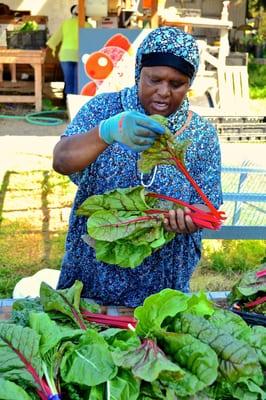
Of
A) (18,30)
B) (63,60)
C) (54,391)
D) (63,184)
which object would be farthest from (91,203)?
(18,30)

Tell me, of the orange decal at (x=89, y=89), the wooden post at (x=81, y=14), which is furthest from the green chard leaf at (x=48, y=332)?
the wooden post at (x=81, y=14)

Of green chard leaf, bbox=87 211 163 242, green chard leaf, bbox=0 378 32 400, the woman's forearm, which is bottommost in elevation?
green chard leaf, bbox=0 378 32 400

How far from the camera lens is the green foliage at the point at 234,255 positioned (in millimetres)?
5133

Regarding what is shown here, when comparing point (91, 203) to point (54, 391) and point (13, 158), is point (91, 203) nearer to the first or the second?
point (54, 391)

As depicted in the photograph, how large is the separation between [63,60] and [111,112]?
25.9 ft

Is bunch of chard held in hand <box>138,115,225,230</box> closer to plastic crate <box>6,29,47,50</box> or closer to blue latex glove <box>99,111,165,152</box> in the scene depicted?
blue latex glove <box>99,111,165,152</box>

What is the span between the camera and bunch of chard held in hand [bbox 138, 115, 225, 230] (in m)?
1.91

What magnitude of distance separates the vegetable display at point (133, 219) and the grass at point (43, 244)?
8.92 ft

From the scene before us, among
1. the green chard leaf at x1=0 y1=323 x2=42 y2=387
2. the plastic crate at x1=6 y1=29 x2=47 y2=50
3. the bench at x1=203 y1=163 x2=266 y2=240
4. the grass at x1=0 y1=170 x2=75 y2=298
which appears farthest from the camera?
the plastic crate at x1=6 y1=29 x2=47 y2=50

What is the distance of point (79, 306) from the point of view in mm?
1968

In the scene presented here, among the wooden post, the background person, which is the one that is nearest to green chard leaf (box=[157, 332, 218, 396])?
the wooden post

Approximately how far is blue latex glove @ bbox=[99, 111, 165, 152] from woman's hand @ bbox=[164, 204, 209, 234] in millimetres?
260

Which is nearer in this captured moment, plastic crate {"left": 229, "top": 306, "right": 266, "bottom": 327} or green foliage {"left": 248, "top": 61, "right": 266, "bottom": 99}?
plastic crate {"left": 229, "top": 306, "right": 266, "bottom": 327}

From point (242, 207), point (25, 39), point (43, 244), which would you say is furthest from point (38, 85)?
point (242, 207)
